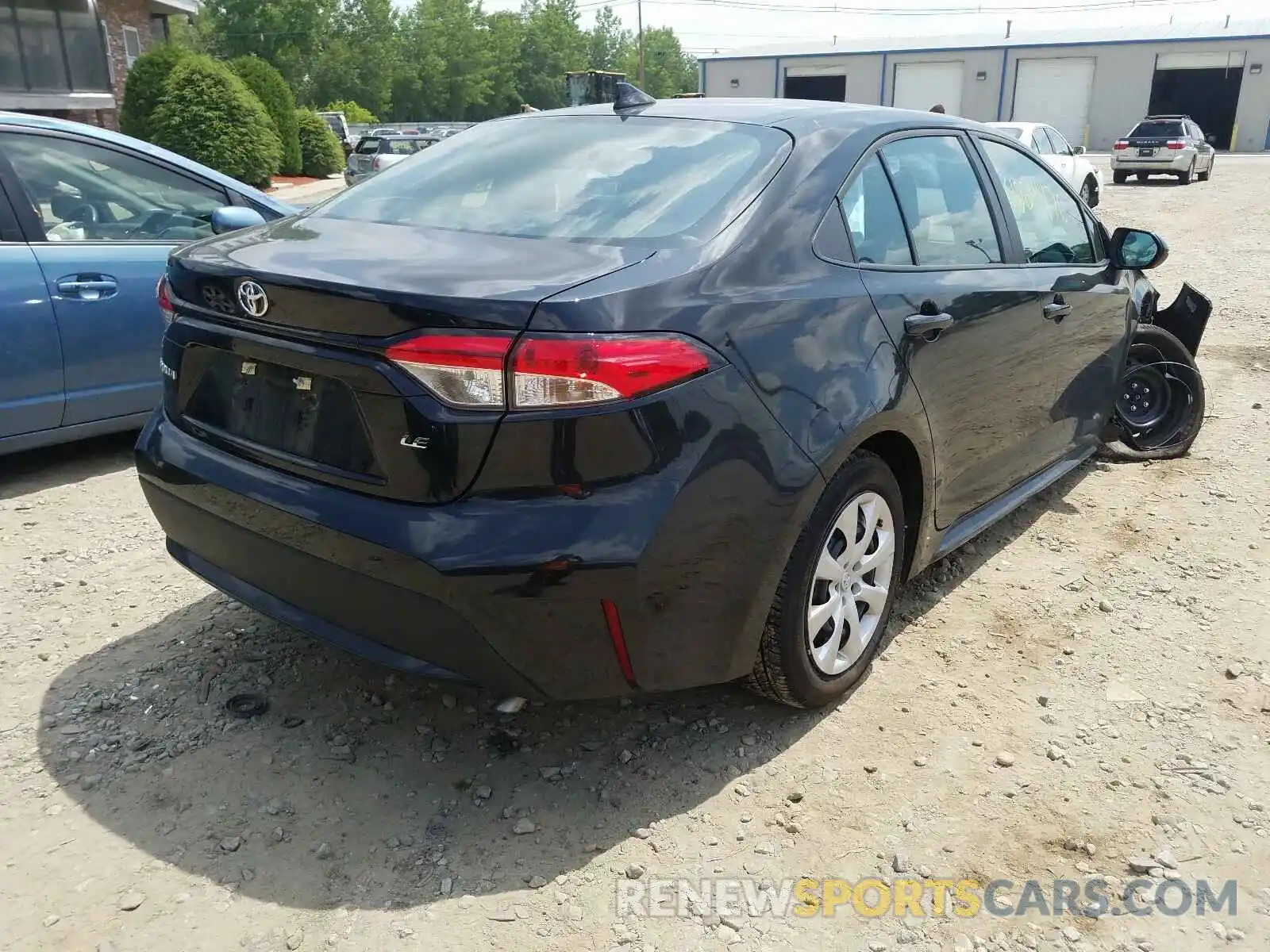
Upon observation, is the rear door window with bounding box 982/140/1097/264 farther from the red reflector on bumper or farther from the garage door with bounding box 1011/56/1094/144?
the garage door with bounding box 1011/56/1094/144

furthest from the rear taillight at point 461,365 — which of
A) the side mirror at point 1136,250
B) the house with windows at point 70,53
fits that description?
the house with windows at point 70,53

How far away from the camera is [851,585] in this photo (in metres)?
2.98

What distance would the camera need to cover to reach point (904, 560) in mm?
3336

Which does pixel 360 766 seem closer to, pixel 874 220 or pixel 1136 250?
pixel 874 220

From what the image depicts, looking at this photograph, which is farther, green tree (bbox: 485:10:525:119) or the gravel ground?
green tree (bbox: 485:10:525:119)

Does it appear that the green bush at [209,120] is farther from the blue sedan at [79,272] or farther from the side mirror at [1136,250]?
the side mirror at [1136,250]

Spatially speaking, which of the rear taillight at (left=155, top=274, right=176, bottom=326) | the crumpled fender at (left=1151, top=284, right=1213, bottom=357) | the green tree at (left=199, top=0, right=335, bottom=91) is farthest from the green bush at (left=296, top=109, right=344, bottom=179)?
the green tree at (left=199, top=0, right=335, bottom=91)

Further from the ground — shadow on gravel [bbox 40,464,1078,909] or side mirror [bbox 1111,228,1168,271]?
side mirror [bbox 1111,228,1168,271]

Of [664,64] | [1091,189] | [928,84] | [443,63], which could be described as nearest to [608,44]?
[664,64]

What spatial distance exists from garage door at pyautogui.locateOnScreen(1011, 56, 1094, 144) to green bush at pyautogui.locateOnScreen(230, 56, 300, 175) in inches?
1263

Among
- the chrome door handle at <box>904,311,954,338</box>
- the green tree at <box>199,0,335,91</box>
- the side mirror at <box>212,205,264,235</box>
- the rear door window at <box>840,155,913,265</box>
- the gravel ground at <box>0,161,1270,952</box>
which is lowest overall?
the gravel ground at <box>0,161,1270,952</box>

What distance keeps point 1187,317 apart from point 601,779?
4.29 meters

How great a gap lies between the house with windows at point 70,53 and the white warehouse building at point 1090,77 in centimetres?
2686

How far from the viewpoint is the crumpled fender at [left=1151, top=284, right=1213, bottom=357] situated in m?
5.39
